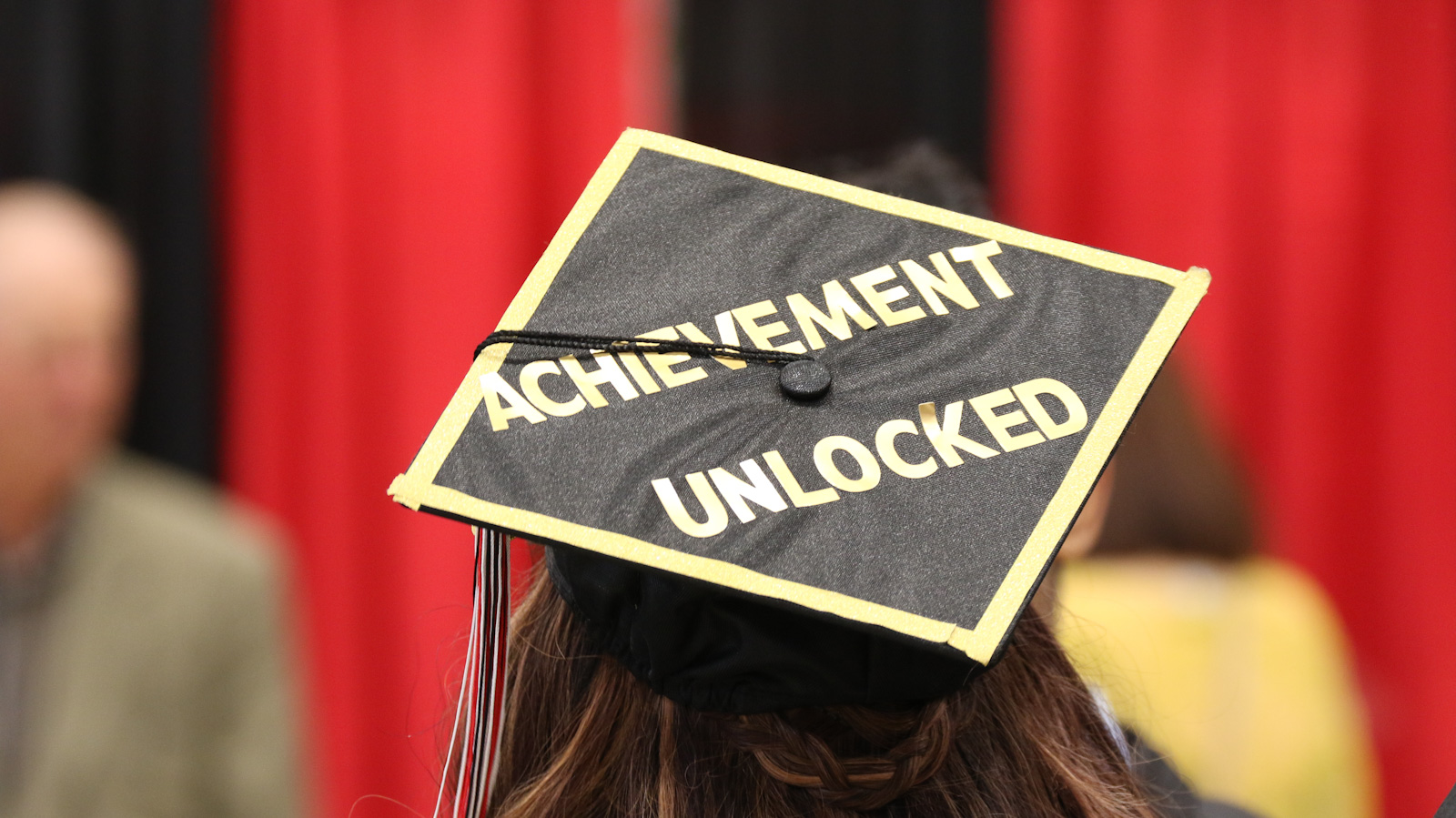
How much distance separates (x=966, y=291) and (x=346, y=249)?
1953mm

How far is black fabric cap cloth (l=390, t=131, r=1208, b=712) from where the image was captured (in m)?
0.66

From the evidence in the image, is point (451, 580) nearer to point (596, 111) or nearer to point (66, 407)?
point (66, 407)

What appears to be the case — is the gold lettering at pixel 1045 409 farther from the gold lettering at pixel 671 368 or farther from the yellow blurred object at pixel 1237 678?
the yellow blurred object at pixel 1237 678

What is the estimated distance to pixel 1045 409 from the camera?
71 cm

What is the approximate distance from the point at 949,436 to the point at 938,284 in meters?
0.11

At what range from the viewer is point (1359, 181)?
256 cm

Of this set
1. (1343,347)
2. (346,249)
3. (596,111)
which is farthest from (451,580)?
(1343,347)

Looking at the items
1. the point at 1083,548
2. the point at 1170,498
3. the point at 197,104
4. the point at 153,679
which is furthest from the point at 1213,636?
the point at 197,104

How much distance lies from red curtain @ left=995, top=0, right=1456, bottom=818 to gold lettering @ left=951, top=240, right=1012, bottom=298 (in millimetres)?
1744

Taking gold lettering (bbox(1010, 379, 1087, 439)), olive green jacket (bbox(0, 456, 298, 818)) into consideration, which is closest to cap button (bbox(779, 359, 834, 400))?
gold lettering (bbox(1010, 379, 1087, 439))

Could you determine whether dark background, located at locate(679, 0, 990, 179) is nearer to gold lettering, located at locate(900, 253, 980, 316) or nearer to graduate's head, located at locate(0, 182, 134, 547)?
graduate's head, located at locate(0, 182, 134, 547)

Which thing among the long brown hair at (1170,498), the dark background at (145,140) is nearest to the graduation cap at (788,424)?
the long brown hair at (1170,498)

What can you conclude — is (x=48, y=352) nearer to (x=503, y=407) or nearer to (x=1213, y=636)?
(x=503, y=407)

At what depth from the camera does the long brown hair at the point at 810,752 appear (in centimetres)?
65
